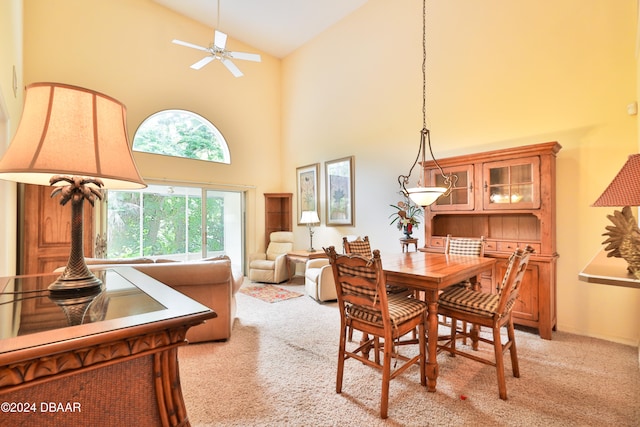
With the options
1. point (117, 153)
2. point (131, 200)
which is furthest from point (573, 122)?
point (131, 200)

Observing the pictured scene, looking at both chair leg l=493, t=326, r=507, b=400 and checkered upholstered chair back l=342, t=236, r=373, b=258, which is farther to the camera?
checkered upholstered chair back l=342, t=236, r=373, b=258

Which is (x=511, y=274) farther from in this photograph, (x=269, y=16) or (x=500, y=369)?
(x=269, y=16)

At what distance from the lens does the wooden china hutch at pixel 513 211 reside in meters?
2.99

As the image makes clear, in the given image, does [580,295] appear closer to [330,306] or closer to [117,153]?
[330,306]

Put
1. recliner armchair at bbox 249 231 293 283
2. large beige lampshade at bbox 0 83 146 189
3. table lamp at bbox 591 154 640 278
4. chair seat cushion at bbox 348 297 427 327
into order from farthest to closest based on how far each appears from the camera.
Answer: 1. recliner armchair at bbox 249 231 293 283
2. chair seat cushion at bbox 348 297 427 327
3. table lamp at bbox 591 154 640 278
4. large beige lampshade at bbox 0 83 146 189

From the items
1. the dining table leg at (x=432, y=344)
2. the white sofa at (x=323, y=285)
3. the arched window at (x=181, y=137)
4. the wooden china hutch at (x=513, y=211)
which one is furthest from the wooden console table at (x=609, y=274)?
the arched window at (x=181, y=137)

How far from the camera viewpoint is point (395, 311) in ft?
6.64

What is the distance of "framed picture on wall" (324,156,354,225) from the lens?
5.30 m

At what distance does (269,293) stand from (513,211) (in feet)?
11.8

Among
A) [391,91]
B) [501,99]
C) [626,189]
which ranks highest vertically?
[391,91]

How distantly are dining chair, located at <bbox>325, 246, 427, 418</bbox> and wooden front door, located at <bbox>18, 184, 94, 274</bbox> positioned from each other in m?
4.07

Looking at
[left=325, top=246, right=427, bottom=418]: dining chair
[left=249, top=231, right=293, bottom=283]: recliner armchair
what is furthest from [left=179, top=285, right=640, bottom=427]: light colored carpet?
[left=249, top=231, right=293, bottom=283]: recliner armchair

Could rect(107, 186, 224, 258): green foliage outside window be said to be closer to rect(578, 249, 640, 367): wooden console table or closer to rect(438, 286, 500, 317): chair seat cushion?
rect(438, 286, 500, 317): chair seat cushion

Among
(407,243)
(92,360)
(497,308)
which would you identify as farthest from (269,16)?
(92,360)
